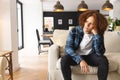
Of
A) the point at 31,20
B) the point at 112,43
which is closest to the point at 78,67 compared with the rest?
the point at 112,43

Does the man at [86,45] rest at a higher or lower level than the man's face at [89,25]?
lower

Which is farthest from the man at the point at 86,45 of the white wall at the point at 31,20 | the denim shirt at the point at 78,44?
the white wall at the point at 31,20

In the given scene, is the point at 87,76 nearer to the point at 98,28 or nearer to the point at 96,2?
the point at 98,28

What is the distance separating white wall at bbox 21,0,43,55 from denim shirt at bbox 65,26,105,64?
21.3ft

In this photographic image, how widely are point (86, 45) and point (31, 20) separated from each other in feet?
22.1

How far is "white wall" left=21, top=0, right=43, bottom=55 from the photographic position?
29.3 ft

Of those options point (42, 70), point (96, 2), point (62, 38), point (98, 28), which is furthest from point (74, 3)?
point (98, 28)

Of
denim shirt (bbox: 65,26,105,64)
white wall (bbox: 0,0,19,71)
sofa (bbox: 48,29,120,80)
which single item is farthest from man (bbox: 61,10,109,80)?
white wall (bbox: 0,0,19,71)

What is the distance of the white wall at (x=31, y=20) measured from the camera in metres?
8.95

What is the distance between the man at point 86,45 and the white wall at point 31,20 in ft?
21.3

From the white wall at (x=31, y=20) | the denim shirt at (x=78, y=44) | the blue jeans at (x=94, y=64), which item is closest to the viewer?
the blue jeans at (x=94, y=64)

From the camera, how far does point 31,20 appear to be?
29.6 feet

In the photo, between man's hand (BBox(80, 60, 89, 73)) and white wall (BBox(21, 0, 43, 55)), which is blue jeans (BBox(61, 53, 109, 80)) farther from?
white wall (BBox(21, 0, 43, 55))

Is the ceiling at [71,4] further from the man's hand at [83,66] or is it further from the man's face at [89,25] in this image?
the man's hand at [83,66]
